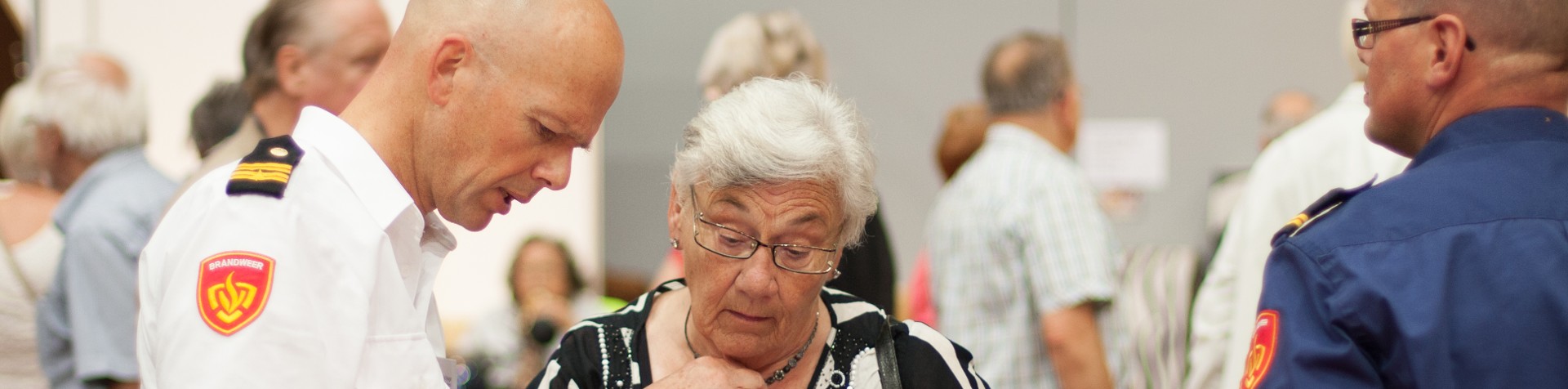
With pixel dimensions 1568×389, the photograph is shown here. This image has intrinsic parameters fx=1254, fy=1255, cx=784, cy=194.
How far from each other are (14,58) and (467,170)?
6160 mm

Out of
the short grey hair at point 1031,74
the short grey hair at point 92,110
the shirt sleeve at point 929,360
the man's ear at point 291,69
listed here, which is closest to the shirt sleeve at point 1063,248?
the short grey hair at point 1031,74

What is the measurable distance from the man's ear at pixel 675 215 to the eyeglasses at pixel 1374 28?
91 centimetres

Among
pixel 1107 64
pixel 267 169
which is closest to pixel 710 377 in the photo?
pixel 267 169

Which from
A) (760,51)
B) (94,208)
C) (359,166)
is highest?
(359,166)

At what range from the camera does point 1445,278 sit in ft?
4.40

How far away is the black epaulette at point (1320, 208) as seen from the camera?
1.50 metres

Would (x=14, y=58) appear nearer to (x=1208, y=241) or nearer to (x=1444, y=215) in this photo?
(x=1208, y=241)

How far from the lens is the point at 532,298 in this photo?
540cm

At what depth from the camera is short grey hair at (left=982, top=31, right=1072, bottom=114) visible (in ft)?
10.4

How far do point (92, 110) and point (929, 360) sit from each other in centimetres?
245

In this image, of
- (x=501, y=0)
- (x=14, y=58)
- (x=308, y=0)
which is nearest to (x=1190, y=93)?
(x=308, y=0)

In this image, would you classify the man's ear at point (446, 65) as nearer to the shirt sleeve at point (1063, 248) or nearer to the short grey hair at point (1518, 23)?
the short grey hair at point (1518, 23)

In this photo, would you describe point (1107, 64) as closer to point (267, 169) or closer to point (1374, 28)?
point (1374, 28)

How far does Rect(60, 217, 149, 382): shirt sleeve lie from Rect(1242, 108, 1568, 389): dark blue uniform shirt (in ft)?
7.89
